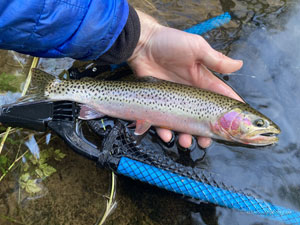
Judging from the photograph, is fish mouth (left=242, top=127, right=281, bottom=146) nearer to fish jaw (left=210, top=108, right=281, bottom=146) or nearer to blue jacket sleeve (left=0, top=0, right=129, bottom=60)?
fish jaw (left=210, top=108, right=281, bottom=146)

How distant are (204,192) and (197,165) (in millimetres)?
589

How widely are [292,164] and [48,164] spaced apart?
290 centimetres

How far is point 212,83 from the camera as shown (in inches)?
130

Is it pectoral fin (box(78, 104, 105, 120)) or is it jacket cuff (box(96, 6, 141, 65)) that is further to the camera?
pectoral fin (box(78, 104, 105, 120))

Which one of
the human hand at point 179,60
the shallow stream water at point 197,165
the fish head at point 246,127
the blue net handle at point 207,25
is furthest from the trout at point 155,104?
the blue net handle at point 207,25

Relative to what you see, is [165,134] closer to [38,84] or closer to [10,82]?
[38,84]

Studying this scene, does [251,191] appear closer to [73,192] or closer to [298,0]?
[73,192]

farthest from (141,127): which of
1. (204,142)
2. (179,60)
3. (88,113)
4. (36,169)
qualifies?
(36,169)

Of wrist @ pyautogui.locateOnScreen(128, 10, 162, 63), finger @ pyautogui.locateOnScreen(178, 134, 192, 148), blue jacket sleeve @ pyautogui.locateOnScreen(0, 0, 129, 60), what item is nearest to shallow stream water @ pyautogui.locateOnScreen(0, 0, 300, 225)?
finger @ pyautogui.locateOnScreen(178, 134, 192, 148)

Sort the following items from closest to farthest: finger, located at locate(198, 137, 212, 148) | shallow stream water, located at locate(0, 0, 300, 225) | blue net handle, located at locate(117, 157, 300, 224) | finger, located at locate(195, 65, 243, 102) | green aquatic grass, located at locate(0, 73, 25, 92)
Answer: blue net handle, located at locate(117, 157, 300, 224) < shallow stream water, located at locate(0, 0, 300, 225) < finger, located at locate(198, 137, 212, 148) < finger, located at locate(195, 65, 243, 102) < green aquatic grass, located at locate(0, 73, 25, 92)

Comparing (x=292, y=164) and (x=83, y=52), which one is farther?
(x=292, y=164)

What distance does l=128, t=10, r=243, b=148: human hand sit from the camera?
299cm

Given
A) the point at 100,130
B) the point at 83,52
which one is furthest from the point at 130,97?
the point at 83,52

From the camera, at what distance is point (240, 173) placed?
2.95 meters
